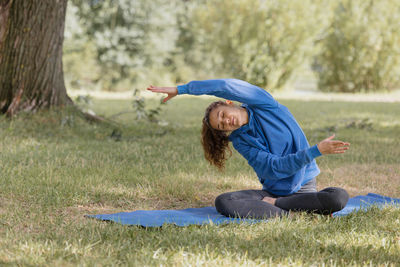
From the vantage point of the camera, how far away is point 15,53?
261 inches

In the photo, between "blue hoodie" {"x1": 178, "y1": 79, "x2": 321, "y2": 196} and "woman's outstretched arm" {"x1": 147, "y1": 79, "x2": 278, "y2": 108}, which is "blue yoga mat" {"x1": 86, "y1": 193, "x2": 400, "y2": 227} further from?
"woman's outstretched arm" {"x1": 147, "y1": 79, "x2": 278, "y2": 108}

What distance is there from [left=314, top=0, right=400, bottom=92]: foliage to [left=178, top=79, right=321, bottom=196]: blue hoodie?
16388mm

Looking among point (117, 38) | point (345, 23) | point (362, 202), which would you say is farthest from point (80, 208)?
point (117, 38)

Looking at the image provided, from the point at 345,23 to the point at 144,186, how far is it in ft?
58.1

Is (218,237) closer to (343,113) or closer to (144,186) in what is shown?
(144,186)

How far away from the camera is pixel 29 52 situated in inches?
263

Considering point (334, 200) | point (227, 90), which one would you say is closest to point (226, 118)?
point (227, 90)

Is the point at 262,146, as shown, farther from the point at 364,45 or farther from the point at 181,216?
the point at 364,45

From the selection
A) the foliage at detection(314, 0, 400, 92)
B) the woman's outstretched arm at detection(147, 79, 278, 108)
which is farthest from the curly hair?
the foliage at detection(314, 0, 400, 92)

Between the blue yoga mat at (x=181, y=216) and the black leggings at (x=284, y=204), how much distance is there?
0.31ft

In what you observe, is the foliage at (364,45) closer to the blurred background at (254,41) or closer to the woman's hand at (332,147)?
the blurred background at (254,41)

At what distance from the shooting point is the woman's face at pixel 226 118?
3426 millimetres

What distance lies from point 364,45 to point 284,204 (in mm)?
17408

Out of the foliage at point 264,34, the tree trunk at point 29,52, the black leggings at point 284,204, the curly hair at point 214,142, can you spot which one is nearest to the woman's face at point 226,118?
the curly hair at point 214,142
